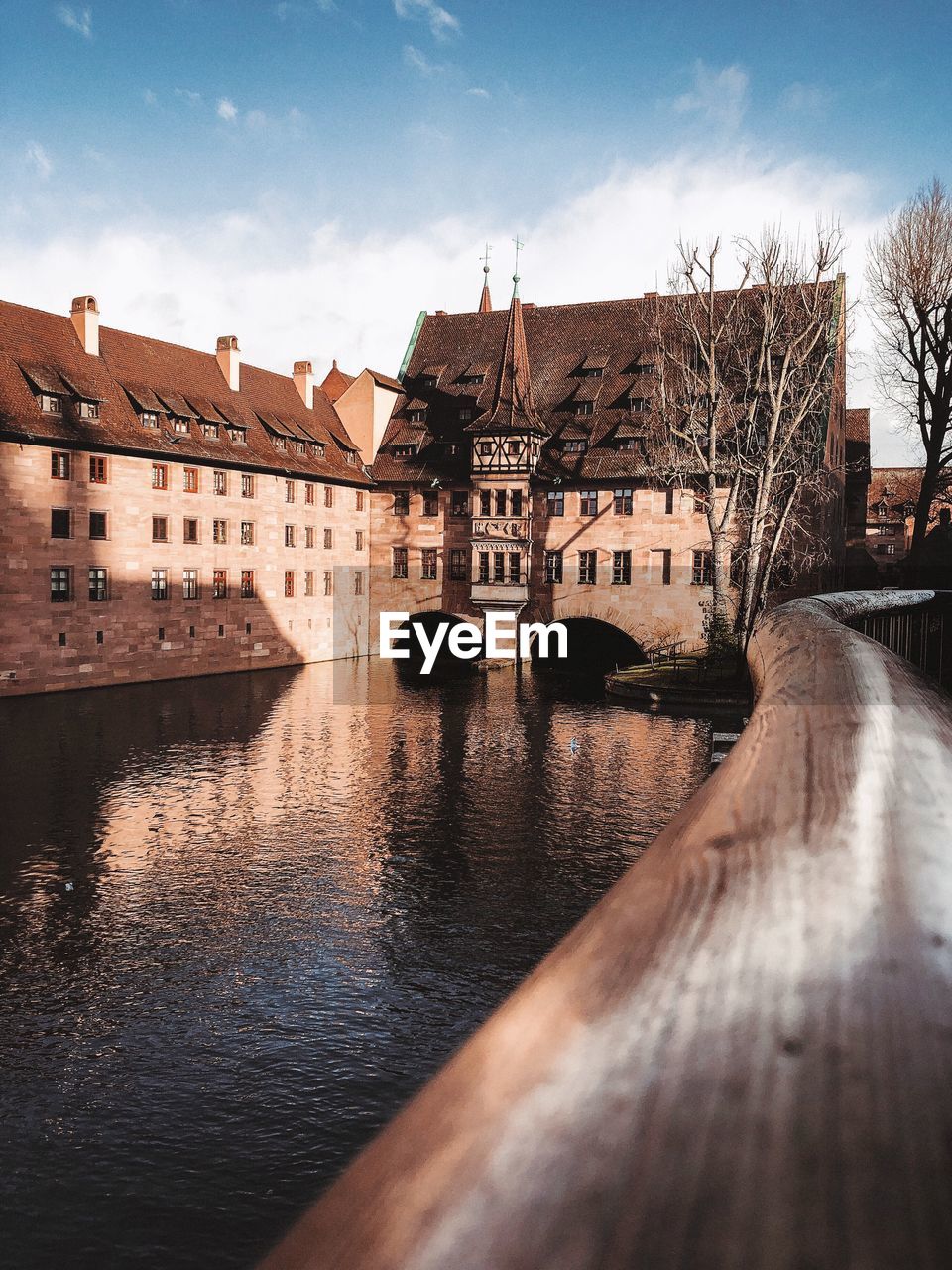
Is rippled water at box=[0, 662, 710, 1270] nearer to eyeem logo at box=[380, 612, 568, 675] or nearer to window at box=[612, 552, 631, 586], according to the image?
window at box=[612, 552, 631, 586]

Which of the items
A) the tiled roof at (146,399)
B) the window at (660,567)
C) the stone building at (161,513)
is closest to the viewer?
the stone building at (161,513)

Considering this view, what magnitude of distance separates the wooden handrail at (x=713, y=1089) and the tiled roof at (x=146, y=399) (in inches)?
1329

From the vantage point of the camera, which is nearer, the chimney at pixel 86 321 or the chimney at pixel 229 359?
the chimney at pixel 86 321

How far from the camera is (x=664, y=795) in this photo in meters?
18.3

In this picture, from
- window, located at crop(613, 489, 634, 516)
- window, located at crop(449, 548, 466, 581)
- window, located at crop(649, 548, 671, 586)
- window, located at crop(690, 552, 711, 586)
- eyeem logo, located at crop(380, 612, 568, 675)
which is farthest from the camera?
window, located at crop(449, 548, 466, 581)

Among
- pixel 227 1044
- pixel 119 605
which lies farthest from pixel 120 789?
pixel 119 605

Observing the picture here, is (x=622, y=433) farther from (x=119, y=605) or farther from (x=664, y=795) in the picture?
(x=664, y=795)

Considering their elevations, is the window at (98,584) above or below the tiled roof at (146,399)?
below

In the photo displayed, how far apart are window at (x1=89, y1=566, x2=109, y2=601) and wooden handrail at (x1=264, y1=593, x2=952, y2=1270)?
35.4 metres

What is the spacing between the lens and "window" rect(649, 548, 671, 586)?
136 feet

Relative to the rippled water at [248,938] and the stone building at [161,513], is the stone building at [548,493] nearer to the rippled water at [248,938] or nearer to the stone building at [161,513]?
the stone building at [161,513]

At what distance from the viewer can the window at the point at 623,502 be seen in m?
42.2

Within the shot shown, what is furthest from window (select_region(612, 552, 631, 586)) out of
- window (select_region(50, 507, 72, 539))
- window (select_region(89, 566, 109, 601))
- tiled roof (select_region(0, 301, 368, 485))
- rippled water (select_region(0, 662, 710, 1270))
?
window (select_region(50, 507, 72, 539))

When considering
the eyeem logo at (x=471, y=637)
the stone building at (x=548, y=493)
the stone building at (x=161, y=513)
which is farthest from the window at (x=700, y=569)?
the stone building at (x=161, y=513)
